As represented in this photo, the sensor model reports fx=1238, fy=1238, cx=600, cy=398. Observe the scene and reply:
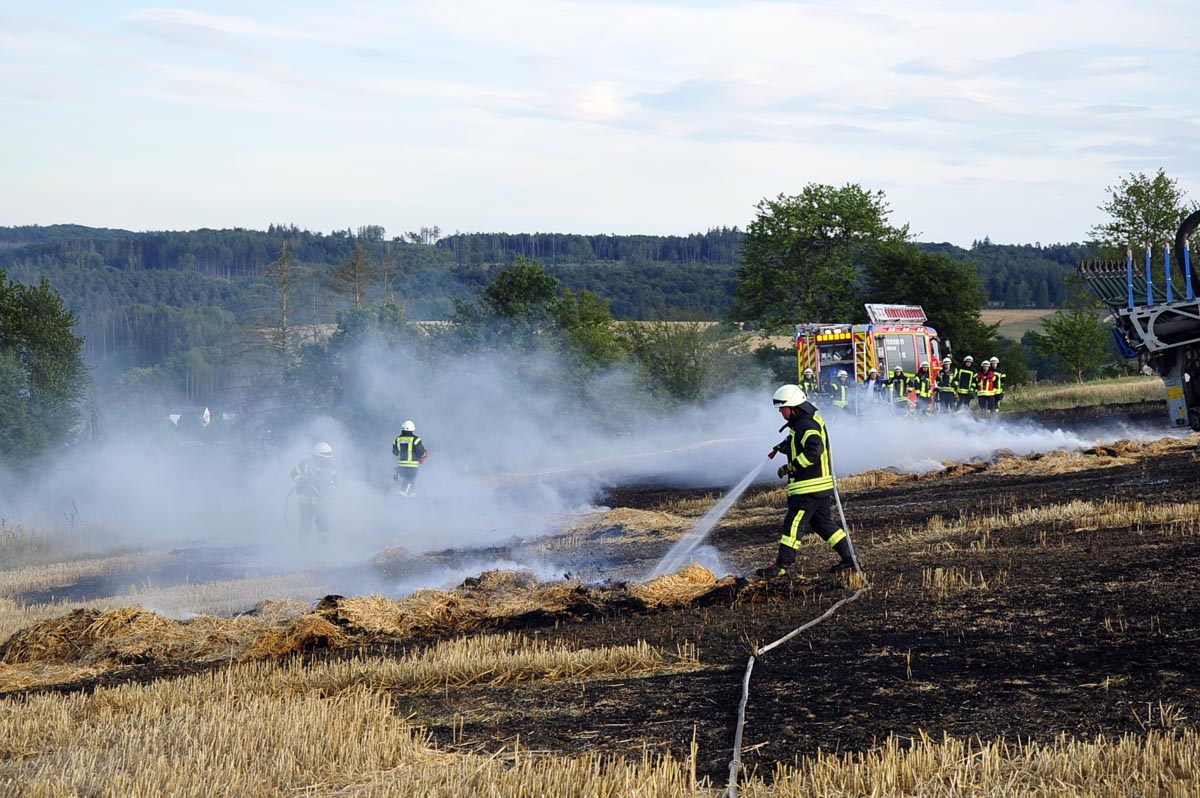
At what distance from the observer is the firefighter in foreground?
1164 cm

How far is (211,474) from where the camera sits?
36438 millimetres

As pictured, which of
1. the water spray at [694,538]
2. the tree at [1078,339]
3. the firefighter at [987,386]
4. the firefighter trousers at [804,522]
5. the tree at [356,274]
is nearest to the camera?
the firefighter trousers at [804,522]

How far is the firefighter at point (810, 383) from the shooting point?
96.3 feet

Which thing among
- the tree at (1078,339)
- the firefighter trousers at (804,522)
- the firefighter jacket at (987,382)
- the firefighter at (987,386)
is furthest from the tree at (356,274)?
the firefighter trousers at (804,522)

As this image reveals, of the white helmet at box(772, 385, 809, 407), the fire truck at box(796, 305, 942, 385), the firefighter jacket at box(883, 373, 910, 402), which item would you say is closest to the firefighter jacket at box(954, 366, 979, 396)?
the fire truck at box(796, 305, 942, 385)

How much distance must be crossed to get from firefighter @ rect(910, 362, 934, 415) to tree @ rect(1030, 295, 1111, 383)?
1755 cm

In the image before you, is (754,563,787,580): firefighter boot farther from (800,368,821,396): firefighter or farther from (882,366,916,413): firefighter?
(800,368,821,396): firefighter

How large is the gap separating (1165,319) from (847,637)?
9073mm

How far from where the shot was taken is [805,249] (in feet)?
187

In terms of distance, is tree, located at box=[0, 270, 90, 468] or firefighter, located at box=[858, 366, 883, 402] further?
tree, located at box=[0, 270, 90, 468]

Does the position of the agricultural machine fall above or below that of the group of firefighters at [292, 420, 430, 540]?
above

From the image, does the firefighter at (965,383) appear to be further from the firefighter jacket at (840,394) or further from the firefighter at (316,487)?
the firefighter at (316,487)

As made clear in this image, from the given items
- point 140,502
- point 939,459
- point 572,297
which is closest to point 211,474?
point 140,502

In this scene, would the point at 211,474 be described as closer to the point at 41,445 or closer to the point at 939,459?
the point at 41,445
